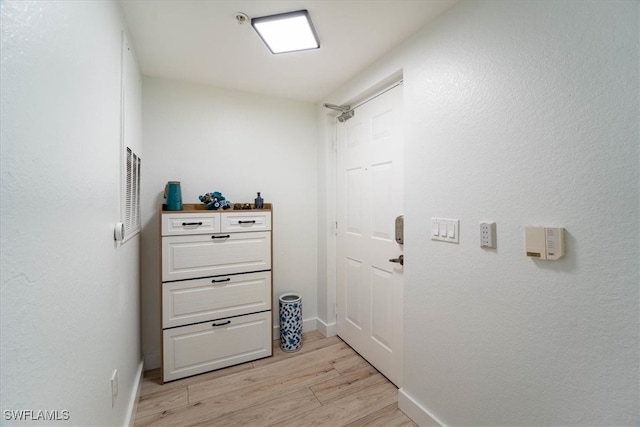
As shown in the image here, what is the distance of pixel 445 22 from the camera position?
1.43m

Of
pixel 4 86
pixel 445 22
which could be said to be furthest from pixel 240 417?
pixel 445 22

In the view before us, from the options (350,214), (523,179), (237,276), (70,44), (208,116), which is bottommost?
(237,276)

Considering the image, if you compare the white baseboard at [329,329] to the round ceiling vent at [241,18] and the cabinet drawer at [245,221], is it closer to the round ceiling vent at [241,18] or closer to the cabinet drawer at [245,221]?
the cabinet drawer at [245,221]

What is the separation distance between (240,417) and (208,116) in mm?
2308

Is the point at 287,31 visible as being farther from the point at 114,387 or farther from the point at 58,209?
the point at 114,387

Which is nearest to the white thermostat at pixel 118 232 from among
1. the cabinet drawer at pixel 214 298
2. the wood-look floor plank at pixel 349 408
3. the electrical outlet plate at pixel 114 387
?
the electrical outlet plate at pixel 114 387

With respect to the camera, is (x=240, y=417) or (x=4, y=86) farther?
(x=240, y=417)

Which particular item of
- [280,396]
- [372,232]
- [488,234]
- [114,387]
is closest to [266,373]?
[280,396]

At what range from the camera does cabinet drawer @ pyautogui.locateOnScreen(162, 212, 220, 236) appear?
195 cm

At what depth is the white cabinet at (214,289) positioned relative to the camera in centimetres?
196

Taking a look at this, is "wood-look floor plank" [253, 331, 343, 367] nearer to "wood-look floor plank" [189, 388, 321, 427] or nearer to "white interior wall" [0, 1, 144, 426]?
"wood-look floor plank" [189, 388, 321, 427]

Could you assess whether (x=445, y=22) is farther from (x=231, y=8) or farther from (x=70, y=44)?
(x=70, y=44)

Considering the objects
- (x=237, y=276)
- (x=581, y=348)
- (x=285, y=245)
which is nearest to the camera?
(x=581, y=348)

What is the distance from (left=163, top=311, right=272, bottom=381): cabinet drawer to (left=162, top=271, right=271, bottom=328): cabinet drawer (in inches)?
2.5
